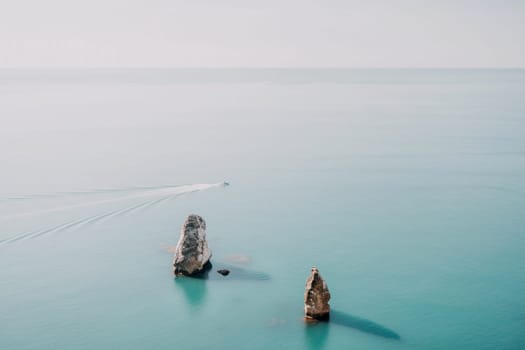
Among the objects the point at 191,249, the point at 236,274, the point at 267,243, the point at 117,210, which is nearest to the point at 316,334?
the point at 236,274

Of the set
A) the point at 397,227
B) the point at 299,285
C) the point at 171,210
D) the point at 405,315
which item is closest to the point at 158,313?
the point at 299,285

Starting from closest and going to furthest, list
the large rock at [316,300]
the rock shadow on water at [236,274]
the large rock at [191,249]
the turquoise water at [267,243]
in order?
the large rock at [316,300], the turquoise water at [267,243], the large rock at [191,249], the rock shadow on water at [236,274]

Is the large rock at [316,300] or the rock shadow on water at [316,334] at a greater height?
the large rock at [316,300]

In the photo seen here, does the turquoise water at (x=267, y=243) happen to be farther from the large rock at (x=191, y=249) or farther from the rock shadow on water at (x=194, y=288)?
the large rock at (x=191, y=249)

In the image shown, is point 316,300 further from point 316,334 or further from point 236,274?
point 236,274

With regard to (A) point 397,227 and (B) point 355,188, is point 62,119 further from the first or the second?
(A) point 397,227

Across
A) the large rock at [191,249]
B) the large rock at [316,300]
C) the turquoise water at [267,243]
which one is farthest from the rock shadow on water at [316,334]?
the large rock at [191,249]

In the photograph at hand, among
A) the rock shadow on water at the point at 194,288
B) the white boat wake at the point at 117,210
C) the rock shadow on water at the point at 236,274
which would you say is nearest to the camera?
the rock shadow on water at the point at 194,288
